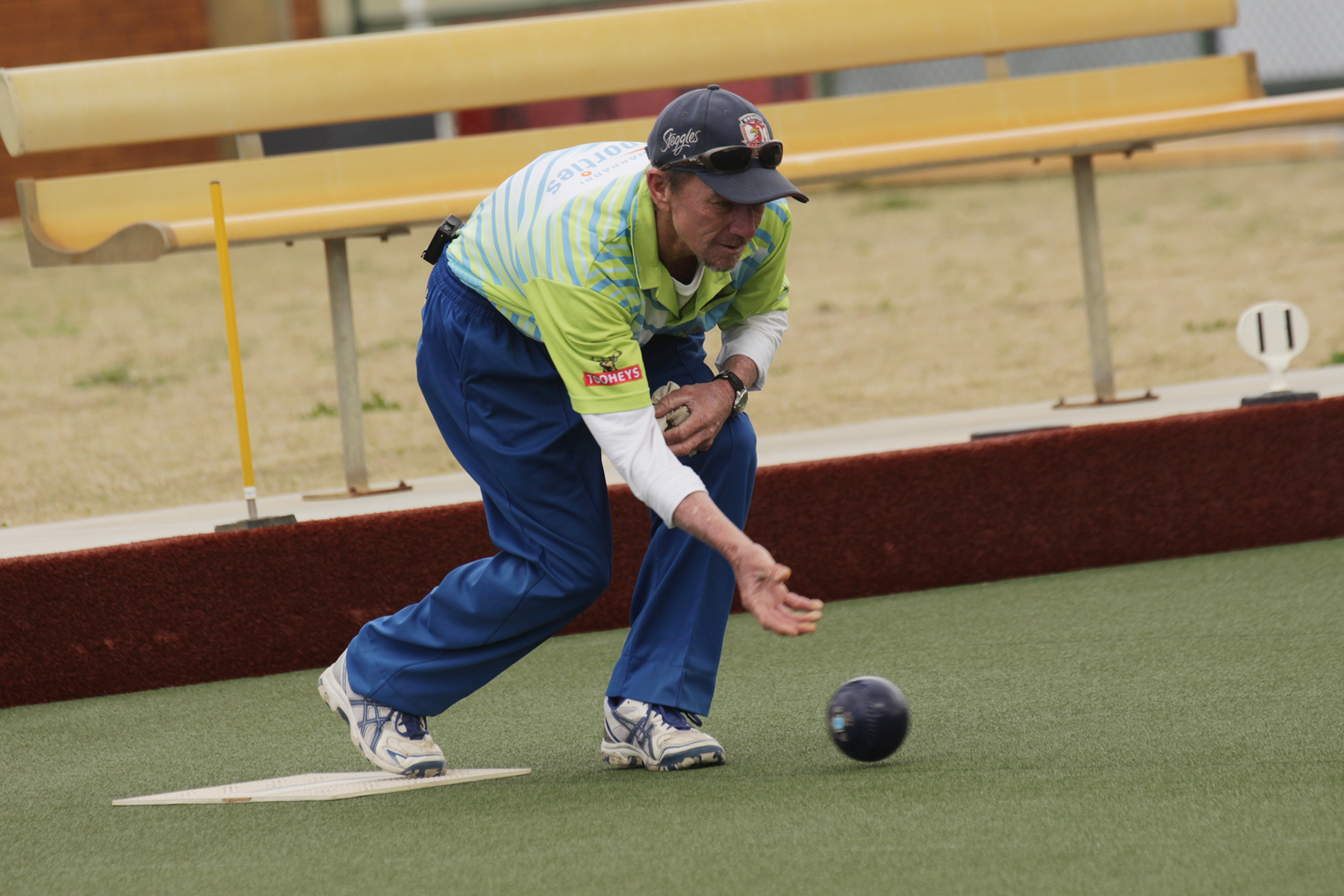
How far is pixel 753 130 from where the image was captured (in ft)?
7.49

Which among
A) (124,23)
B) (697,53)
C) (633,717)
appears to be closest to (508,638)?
(633,717)

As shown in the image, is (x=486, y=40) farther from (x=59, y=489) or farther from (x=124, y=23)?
(x=124, y=23)

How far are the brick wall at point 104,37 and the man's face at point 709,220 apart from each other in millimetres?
9519

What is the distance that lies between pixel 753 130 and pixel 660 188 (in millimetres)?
168

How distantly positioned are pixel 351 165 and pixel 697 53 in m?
1.11

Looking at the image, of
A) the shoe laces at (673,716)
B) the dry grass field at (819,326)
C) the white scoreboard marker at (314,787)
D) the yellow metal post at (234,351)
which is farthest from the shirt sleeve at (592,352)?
the dry grass field at (819,326)

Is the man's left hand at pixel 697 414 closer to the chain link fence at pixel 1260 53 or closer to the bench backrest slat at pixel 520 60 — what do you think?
the bench backrest slat at pixel 520 60

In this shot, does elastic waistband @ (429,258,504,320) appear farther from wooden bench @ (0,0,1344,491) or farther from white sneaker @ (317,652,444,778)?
wooden bench @ (0,0,1344,491)

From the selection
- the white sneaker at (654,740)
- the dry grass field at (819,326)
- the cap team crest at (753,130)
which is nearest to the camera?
the cap team crest at (753,130)

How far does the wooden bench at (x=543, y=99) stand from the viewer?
168 inches

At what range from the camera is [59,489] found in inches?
231

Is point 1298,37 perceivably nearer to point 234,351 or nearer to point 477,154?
point 477,154

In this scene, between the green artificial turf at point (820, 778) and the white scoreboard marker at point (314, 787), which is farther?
the white scoreboard marker at point (314, 787)

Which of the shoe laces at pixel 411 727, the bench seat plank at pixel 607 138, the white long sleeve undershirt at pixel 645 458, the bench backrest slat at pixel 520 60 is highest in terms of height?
the bench backrest slat at pixel 520 60
